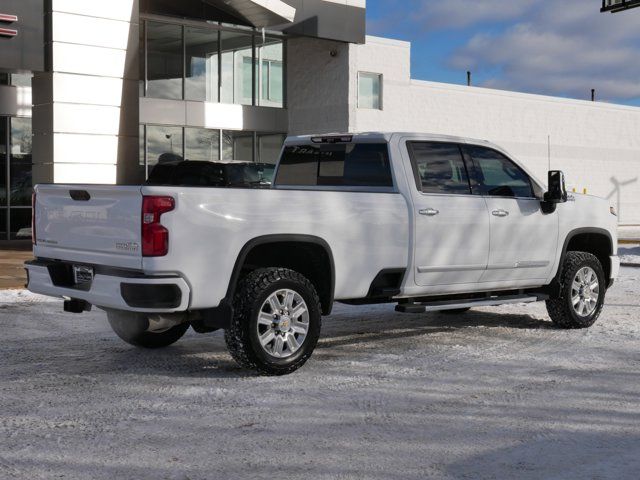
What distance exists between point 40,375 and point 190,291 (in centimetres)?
156

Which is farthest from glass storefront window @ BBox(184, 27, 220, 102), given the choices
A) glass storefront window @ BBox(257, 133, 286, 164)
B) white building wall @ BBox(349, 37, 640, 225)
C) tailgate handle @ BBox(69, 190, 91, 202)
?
tailgate handle @ BBox(69, 190, 91, 202)

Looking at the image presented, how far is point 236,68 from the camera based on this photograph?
2784cm

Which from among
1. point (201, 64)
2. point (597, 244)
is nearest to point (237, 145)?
point (201, 64)

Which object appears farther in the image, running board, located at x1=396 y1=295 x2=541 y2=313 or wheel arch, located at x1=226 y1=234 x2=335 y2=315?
running board, located at x1=396 y1=295 x2=541 y2=313

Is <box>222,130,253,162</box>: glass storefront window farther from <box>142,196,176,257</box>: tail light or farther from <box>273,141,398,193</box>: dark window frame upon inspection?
<box>142,196,176,257</box>: tail light

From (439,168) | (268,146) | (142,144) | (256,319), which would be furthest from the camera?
(268,146)

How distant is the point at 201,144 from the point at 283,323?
20422 mm

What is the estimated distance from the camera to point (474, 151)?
28.9ft

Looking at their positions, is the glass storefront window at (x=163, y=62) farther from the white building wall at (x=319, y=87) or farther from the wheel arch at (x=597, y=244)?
the wheel arch at (x=597, y=244)

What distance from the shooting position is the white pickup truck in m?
6.55

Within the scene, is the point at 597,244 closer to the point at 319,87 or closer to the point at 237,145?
the point at 237,145

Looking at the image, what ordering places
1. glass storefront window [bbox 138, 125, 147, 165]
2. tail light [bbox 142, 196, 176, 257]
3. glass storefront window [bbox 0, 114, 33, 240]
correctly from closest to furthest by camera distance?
tail light [bbox 142, 196, 176, 257] < glass storefront window [bbox 0, 114, 33, 240] < glass storefront window [bbox 138, 125, 147, 165]

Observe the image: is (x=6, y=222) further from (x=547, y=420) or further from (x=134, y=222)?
(x=547, y=420)

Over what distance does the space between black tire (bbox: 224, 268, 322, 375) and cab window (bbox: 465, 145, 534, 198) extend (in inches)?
95.8
